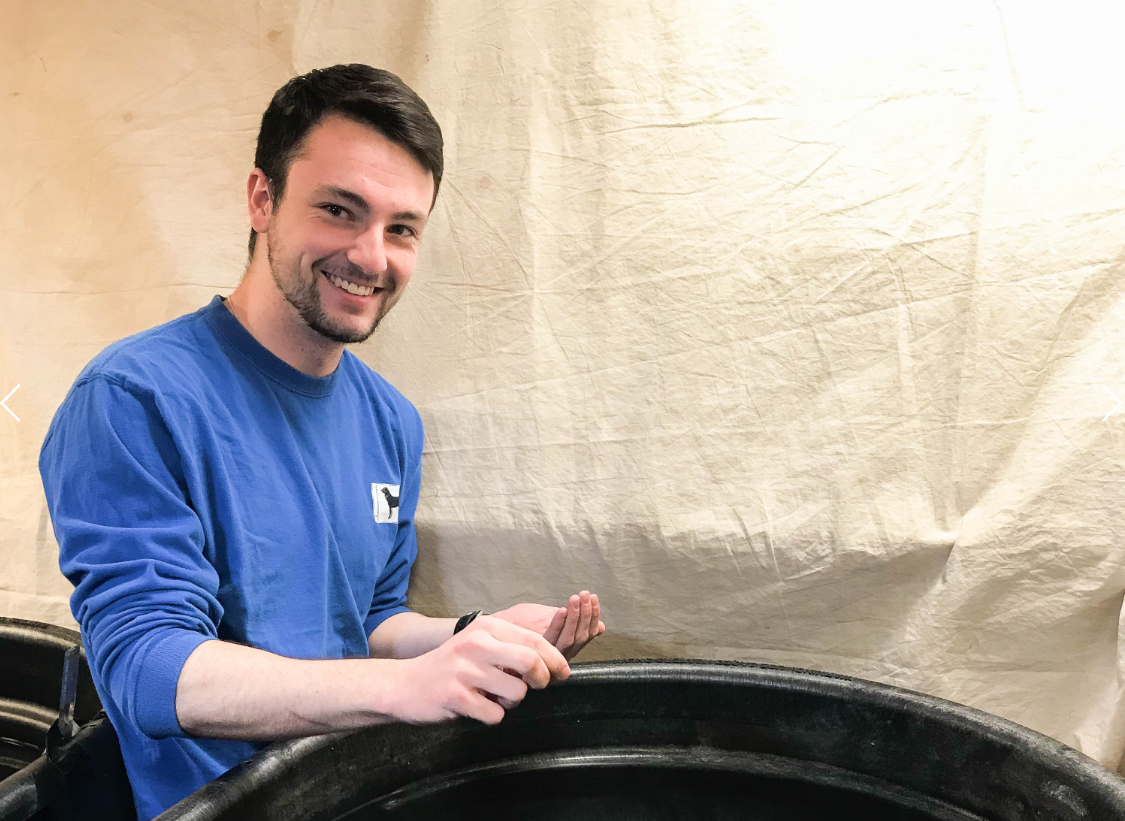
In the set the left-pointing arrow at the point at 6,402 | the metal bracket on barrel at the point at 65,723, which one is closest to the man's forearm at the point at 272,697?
the metal bracket on barrel at the point at 65,723

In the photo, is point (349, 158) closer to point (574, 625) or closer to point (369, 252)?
point (369, 252)

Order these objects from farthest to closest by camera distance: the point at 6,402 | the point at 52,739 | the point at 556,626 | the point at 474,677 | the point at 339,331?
1. the point at 6,402
2. the point at 339,331
3. the point at 556,626
4. the point at 52,739
5. the point at 474,677

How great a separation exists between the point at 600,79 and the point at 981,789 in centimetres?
86

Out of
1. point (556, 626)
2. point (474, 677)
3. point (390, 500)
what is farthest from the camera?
point (390, 500)

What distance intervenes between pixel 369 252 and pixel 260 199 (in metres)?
0.17

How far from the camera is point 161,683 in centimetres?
73

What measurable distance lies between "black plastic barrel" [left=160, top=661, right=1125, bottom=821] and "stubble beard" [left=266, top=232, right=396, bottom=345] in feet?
1.42

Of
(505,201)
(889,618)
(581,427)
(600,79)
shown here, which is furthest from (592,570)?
(600,79)

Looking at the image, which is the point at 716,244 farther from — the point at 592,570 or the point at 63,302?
the point at 63,302

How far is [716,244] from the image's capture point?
1072 mm

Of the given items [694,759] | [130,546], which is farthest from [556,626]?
[130,546]

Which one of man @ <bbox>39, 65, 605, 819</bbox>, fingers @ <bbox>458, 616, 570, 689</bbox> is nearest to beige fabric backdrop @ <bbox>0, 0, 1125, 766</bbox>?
man @ <bbox>39, 65, 605, 819</bbox>

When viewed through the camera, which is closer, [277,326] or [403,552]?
[277,326]

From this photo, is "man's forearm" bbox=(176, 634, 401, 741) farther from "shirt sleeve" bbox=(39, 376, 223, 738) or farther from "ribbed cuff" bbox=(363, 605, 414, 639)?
"ribbed cuff" bbox=(363, 605, 414, 639)
